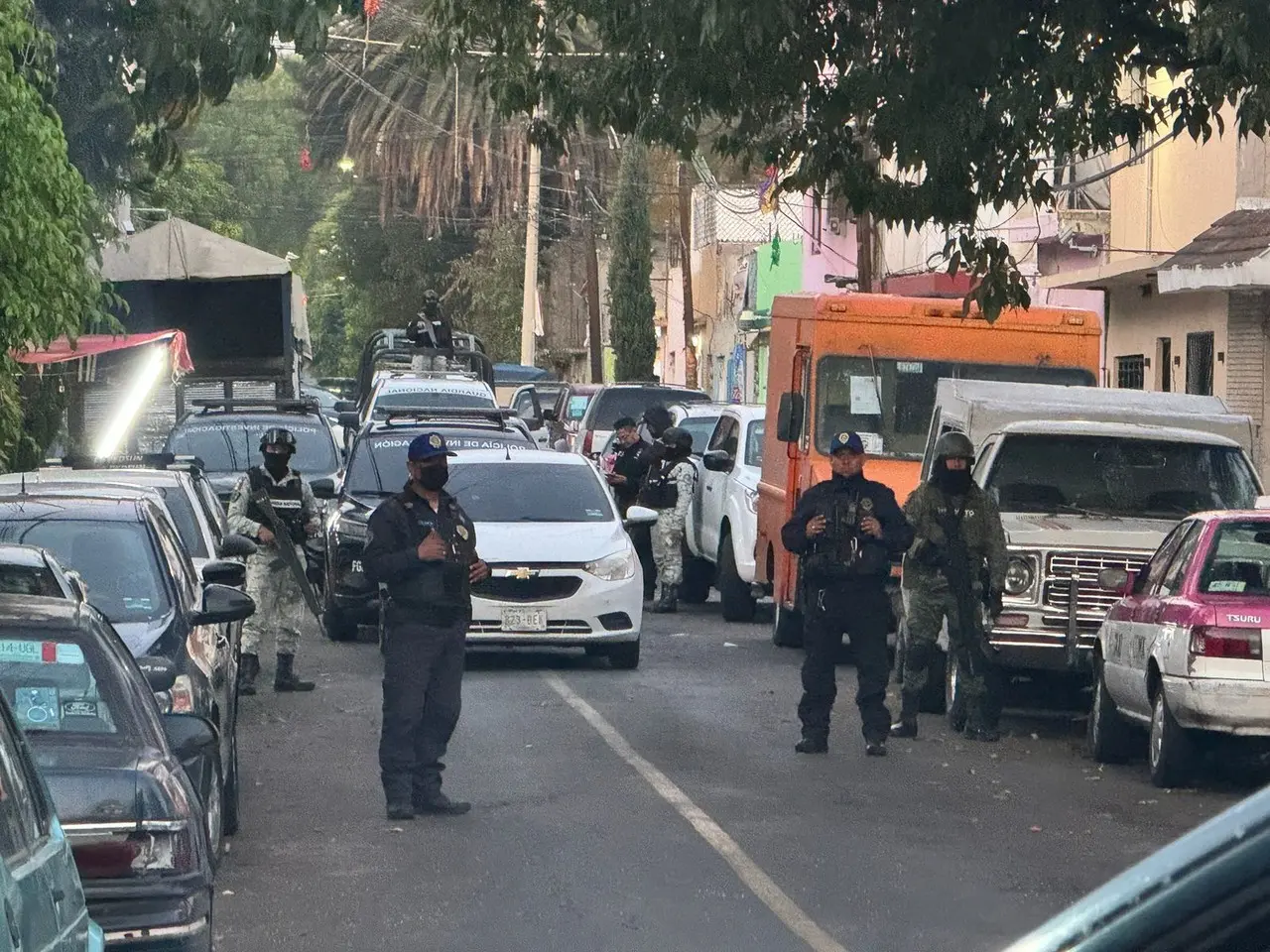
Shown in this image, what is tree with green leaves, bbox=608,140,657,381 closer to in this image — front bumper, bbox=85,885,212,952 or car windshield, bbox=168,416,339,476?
car windshield, bbox=168,416,339,476

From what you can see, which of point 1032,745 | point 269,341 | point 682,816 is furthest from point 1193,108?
point 269,341

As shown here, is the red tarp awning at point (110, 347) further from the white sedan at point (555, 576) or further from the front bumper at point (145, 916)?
the front bumper at point (145, 916)

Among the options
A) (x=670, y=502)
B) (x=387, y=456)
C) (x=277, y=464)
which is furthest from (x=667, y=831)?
(x=670, y=502)

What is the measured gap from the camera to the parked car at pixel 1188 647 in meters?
11.0

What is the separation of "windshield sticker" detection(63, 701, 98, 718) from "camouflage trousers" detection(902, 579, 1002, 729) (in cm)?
A: 788

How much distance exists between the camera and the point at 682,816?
33.3ft

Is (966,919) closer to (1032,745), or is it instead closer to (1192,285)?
(1032,745)

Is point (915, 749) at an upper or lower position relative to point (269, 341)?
lower

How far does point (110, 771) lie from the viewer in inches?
235

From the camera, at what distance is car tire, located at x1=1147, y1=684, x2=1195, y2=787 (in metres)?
11.3

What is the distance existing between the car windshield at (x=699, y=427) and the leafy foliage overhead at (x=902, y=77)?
1034 cm

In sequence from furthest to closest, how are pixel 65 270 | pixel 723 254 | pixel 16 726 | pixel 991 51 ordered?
pixel 723 254 < pixel 65 270 < pixel 991 51 < pixel 16 726

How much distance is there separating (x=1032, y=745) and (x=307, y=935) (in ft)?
21.9

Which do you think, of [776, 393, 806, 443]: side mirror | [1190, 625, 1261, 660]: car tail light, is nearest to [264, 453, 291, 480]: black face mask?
[776, 393, 806, 443]: side mirror
